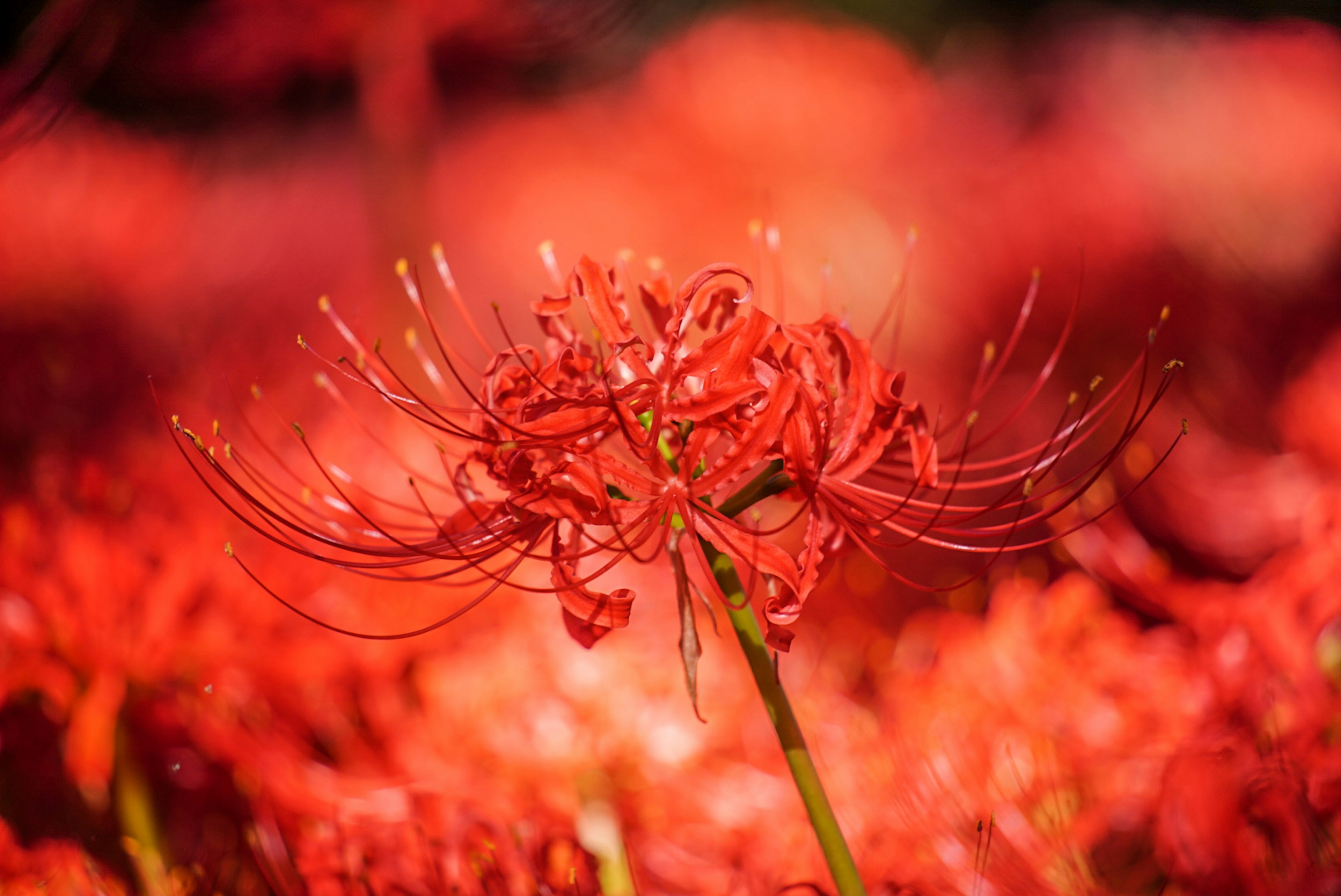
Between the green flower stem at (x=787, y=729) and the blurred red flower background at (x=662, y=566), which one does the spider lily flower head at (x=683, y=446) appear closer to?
the green flower stem at (x=787, y=729)

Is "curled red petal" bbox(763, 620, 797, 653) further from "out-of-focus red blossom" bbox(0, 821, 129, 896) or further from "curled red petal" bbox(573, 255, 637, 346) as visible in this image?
"out-of-focus red blossom" bbox(0, 821, 129, 896)

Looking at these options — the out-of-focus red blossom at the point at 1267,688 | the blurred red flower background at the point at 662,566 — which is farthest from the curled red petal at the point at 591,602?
the out-of-focus red blossom at the point at 1267,688

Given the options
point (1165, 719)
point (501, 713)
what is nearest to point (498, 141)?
point (501, 713)

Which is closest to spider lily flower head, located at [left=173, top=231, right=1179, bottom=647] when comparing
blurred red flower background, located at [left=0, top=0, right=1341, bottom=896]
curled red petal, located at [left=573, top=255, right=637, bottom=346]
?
curled red petal, located at [left=573, top=255, right=637, bottom=346]

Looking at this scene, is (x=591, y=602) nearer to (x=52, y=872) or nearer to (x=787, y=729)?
(x=787, y=729)

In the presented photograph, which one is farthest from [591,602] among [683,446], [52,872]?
[52,872]

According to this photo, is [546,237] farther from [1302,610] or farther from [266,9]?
[1302,610]

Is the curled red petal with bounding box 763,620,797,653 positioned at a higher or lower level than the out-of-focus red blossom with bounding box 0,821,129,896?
higher

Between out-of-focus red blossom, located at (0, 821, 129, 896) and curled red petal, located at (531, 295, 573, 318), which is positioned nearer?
curled red petal, located at (531, 295, 573, 318)
